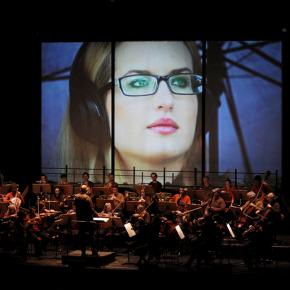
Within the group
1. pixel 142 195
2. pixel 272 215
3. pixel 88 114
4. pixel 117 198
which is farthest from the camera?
pixel 88 114

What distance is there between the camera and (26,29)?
22.1 meters

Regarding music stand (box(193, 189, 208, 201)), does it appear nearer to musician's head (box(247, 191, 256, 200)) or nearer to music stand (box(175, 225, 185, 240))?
musician's head (box(247, 191, 256, 200))

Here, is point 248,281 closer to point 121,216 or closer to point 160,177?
point 121,216

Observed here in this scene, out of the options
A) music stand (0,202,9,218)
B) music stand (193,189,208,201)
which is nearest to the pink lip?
music stand (193,189,208,201)

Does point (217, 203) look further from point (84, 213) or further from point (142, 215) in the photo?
point (84, 213)

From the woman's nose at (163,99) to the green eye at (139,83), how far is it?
1.50ft

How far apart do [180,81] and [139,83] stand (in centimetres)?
125

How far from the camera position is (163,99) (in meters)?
21.6

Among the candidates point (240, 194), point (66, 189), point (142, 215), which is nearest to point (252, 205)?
point (240, 194)

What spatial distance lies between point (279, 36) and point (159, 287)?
939 cm

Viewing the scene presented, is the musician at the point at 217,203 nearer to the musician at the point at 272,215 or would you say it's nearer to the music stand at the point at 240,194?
the music stand at the point at 240,194

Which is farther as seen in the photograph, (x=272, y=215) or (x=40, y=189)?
(x=40, y=189)

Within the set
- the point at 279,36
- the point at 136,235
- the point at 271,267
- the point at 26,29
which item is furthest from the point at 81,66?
the point at 271,267

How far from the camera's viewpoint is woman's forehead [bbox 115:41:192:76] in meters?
21.5
